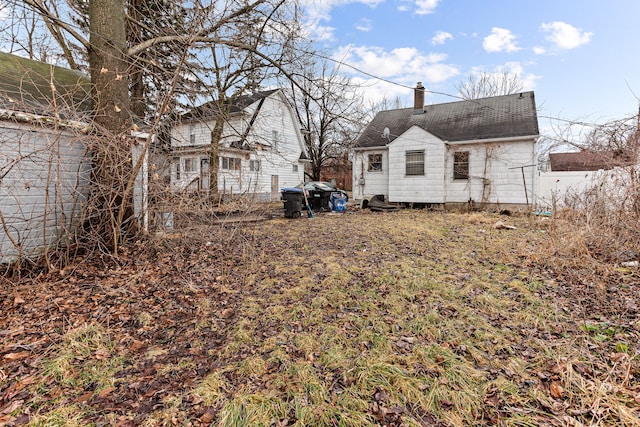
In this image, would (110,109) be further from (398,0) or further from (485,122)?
(485,122)

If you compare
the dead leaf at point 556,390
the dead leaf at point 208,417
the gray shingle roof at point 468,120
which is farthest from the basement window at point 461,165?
the dead leaf at point 208,417

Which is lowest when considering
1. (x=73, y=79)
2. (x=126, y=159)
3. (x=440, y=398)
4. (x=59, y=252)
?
(x=440, y=398)

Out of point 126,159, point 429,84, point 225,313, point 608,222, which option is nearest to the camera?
point 225,313

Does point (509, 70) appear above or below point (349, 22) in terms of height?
above

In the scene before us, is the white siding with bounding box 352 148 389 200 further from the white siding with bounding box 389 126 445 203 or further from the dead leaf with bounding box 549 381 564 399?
the dead leaf with bounding box 549 381 564 399

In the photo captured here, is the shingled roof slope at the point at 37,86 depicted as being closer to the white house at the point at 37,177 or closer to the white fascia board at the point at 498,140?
the white house at the point at 37,177

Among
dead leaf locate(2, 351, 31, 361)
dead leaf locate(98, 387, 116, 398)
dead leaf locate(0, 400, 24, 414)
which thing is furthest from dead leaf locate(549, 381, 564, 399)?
dead leaf locate(2, 351, 31, 361)

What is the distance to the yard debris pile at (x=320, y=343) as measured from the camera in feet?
6.95

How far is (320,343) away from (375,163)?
1277 cm

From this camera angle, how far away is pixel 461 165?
12.9 metres

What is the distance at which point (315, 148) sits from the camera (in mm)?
23266

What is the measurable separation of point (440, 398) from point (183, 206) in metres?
4.58

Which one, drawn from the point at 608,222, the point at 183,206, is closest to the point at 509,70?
the point at 608,222

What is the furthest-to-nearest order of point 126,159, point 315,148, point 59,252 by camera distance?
A: point 315,148
point 59,252
point 126,159
